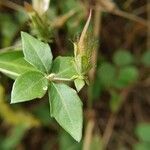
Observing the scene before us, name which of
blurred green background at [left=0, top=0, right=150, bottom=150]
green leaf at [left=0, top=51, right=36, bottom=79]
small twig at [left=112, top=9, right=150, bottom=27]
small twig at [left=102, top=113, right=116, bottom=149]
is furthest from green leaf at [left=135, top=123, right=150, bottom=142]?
green leaf at [left=0, top=51, right=36, bottom=79]

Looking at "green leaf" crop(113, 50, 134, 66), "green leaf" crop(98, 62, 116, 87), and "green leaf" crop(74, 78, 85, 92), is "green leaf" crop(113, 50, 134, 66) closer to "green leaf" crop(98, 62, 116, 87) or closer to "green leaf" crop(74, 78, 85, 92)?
"green leaf" crop(98, 62, 116, 87)

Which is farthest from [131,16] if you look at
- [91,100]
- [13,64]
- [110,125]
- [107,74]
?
[13,64]

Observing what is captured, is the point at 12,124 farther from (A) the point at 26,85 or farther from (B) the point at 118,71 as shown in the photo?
(A) the point at 26,85

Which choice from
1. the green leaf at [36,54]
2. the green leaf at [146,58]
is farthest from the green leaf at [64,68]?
the green leaf at [146,58]

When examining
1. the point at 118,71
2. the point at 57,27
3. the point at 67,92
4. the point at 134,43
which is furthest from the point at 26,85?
the point at 134,43

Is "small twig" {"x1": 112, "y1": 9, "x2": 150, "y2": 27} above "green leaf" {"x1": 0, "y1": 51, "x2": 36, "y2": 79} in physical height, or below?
below

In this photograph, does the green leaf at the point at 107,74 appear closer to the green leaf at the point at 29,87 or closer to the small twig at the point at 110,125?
the small twig at the point at 110,125

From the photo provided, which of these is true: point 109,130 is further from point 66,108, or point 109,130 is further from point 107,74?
point 66,108
